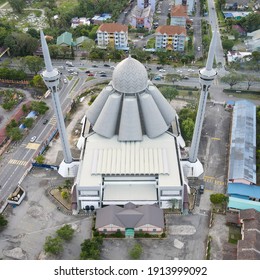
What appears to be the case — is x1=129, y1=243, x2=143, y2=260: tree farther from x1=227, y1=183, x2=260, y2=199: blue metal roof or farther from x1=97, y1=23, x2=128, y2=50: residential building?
x1=97, y1=23, x2=128, y2=50: residential building

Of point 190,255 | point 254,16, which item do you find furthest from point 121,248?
point 254,16

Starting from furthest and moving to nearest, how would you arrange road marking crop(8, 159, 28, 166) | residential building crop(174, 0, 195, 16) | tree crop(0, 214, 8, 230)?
residential building crop(174, 0, 195, 16) < road marking crop(8, 159, 28, 166) < tree crop(0, 214, 8, 230)

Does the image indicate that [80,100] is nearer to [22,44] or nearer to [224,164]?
[22,44]

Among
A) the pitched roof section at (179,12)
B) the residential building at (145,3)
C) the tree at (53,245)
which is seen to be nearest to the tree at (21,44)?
the residential building at (145,3)

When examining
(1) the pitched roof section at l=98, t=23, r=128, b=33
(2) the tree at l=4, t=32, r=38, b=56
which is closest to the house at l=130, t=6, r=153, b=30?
(1) the pitched roof section at l=98, t=23, r=128, b=33

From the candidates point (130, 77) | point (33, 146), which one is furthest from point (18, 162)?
point (130, 77)

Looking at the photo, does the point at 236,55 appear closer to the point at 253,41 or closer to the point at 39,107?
the point at 253,41

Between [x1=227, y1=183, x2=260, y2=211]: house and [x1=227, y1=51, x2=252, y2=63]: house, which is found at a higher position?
[x1=227, y1=51, x2=252, y2=63]: house
